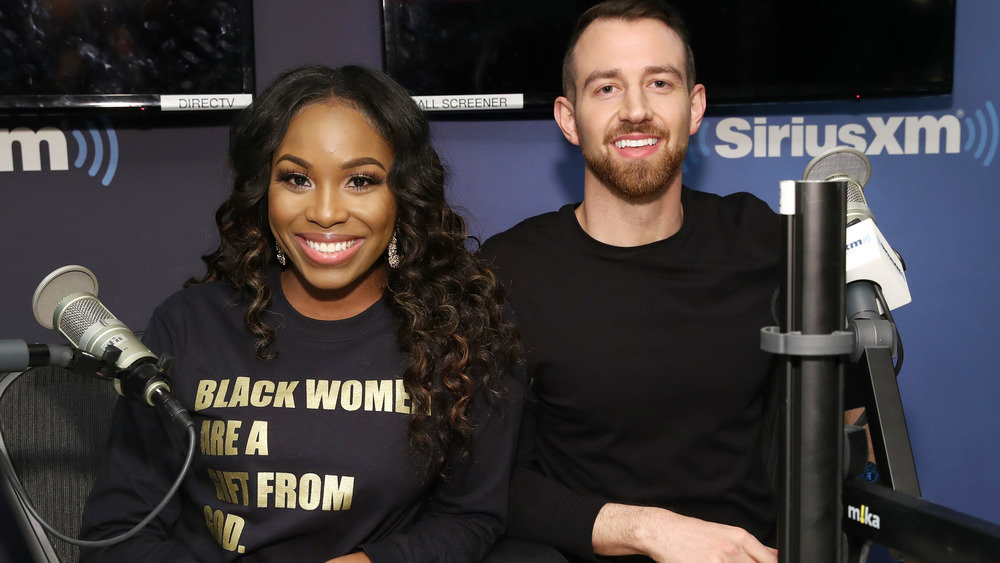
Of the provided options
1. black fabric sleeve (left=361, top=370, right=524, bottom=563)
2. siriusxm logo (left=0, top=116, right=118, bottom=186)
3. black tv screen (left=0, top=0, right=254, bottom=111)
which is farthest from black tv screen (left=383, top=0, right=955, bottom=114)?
black fabric sleeve (left=361, top=370, right=524, bottom=563)

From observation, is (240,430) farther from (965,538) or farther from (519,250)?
(965,538)

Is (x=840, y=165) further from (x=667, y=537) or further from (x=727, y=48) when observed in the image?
(x=727, y=48)

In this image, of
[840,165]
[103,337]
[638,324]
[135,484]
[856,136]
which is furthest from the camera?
[856,136]

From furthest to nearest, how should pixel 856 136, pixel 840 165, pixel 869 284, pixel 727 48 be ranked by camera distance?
pixel 856 136 → pixel 727 48 → pixel 840 165 → pixel 869 284

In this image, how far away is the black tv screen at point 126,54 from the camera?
1.96 metres

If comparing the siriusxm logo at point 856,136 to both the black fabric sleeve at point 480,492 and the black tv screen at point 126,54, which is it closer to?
the black fabric sleeve at point 480,492

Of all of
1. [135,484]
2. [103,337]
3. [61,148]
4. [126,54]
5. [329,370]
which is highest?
[126,54]

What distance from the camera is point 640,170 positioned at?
176 centimetres

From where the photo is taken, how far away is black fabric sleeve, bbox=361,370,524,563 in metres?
1.49

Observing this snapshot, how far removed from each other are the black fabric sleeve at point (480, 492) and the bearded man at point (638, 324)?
0.11 metres

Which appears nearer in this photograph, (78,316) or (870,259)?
(870,259)

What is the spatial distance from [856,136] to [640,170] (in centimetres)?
85

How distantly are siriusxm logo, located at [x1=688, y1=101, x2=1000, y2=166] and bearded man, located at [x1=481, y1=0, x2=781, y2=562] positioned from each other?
0.45 meters

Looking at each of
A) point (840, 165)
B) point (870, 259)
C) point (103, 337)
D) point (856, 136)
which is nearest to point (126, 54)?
point (103, 337)
